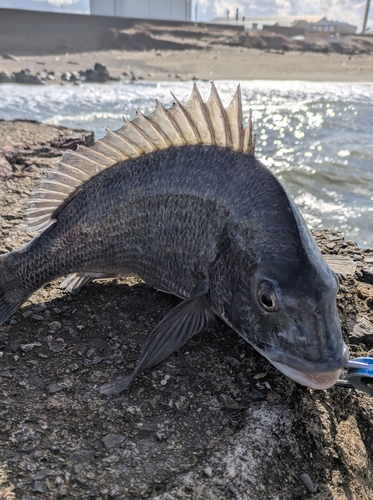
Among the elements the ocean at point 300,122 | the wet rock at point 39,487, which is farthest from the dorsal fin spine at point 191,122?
the ocean at point 300,122

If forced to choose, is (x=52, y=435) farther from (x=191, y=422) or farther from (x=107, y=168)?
(x=107, y=168)

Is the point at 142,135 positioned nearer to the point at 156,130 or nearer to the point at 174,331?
the point at 156,130

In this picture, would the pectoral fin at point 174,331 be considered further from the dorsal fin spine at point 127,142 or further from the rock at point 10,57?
the rock at point 10,57

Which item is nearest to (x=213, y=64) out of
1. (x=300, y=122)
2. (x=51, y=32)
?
(x=51, y=32)

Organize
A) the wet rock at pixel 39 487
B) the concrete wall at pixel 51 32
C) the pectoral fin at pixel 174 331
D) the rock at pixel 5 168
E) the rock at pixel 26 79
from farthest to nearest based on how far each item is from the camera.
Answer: the concrete wall at pixel 51 32 → the rock at pixel 26 79 → the rock at pixel 5 168 → the pectoral fin at pixel 174 331 → the wet rock at pixel 39 487

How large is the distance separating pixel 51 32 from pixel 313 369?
42699 millimetres

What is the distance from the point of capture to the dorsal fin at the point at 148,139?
Answer: 2738 mm

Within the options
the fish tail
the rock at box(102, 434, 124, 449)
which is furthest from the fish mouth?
the fish tail

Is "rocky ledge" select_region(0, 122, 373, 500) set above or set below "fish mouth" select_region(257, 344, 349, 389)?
below

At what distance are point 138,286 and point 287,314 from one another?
1394 mm

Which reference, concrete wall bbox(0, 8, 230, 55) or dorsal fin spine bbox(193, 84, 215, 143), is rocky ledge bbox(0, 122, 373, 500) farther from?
concrete wall bbox(0, 8, 230, 55)

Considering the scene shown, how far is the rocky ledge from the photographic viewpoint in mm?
2004

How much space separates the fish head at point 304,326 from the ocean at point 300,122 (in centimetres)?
442

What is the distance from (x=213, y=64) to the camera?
109 feet
